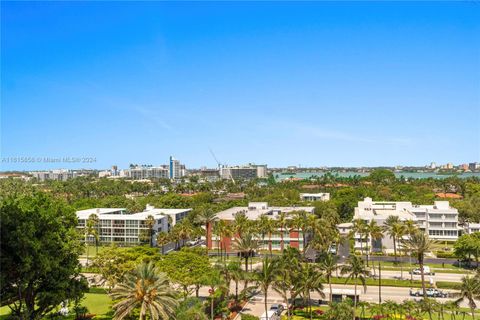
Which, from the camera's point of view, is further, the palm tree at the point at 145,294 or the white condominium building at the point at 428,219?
the white condominium building at the point at 428,219

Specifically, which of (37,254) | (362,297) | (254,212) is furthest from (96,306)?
(254,212)

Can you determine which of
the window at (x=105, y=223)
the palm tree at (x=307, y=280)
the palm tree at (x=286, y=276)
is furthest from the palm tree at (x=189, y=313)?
the window at (x=105, y=223)

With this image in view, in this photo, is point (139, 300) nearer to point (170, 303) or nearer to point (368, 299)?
point (170, 303)

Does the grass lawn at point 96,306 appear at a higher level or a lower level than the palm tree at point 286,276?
lower

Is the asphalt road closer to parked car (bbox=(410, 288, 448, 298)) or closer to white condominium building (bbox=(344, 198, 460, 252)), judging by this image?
parked car (bbox=(410, 288, 448, 298))

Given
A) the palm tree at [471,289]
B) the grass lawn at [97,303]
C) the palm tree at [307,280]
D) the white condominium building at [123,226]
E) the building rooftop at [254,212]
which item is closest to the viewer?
the palm tree at [471,289]

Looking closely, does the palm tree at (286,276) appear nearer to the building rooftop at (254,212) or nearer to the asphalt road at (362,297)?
the asphalt road at (362,297)
